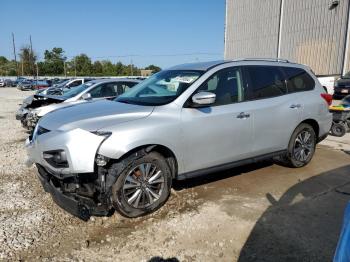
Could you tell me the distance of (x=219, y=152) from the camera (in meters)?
4.42

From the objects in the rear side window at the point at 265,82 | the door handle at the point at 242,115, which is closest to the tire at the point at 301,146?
the rear side window at the point at 265,82

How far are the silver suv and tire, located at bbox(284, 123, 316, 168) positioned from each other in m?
0.03

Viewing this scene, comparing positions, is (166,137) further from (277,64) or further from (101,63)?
(101,63)

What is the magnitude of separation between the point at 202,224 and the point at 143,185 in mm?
792

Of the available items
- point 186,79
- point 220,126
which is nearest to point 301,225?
point 220,126

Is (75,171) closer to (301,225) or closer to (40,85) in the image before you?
(301,225)

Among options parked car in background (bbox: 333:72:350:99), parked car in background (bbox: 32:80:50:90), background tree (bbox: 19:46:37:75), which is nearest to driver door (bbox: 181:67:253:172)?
parked car in background (bbox: 333:72:350:99)

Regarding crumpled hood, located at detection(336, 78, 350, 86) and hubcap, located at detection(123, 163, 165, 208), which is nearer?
hubcap, located at detection(123, 163, 165, 208)

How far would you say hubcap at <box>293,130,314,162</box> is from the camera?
5641mm

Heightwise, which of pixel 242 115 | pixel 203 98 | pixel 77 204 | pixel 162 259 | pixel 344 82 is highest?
pixel 203 98

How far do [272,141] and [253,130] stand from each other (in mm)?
536

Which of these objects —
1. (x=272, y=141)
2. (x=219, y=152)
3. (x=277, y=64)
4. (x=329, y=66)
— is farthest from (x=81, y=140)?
(x=329, y=66)

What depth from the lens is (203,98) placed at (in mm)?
4000

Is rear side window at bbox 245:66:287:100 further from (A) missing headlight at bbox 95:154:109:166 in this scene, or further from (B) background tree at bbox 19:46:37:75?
(B) background tree at bbox 19:46:37:75
